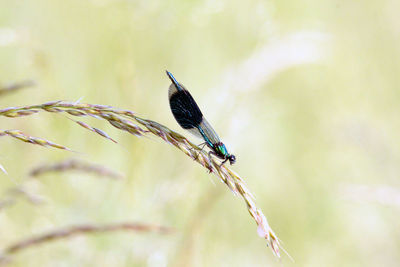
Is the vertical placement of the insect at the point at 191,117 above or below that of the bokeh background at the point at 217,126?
below

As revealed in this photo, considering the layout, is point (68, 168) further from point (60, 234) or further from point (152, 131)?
point (152, 131)

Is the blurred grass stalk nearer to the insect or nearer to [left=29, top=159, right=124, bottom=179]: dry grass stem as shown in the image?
Answer: [left=29, top=159, right=124, bottom=179]: dry grass stem

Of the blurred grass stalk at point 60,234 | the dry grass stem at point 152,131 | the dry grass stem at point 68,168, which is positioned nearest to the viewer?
the dry grass stem at point 152,131

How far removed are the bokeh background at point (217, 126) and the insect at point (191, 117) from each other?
2.83ft

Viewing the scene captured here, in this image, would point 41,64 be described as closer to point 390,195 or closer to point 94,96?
point 94,96

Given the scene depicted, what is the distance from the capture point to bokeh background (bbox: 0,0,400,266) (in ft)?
13.0

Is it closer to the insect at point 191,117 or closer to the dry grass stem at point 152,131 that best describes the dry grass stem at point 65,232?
the insect at point 191,117

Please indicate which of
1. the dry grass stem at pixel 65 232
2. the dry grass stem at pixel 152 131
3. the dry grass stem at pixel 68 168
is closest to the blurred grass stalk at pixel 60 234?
the dry grass stem at pixel 65 232

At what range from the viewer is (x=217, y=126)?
170 inches

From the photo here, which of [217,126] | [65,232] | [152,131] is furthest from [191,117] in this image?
[217,126]

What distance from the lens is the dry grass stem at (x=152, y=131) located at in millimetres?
1716

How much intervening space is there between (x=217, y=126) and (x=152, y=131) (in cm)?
246

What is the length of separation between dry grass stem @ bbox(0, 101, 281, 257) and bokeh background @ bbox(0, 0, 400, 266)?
147 cm

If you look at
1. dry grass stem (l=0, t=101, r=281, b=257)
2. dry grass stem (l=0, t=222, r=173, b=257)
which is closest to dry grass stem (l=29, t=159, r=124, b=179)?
dry grass stem (l=0, t=222, r=173, b=257)
